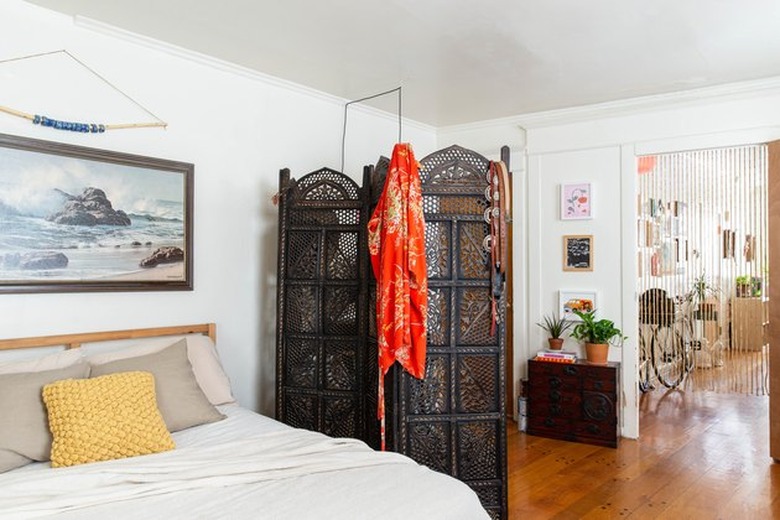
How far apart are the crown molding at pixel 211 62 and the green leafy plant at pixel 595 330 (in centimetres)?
232

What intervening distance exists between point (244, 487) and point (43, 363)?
50.0 inches

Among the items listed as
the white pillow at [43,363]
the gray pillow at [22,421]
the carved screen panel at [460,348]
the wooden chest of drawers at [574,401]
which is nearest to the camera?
the gray pillow at [22,421]

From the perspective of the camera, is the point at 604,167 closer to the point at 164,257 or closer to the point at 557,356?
the point at 557,356

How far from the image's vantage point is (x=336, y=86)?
4.00m

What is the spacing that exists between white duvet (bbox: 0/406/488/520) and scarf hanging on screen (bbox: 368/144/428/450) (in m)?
0.75

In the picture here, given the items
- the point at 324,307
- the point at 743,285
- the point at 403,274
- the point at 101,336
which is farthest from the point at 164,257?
the point at 743,285

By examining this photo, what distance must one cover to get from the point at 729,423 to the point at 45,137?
17.5 feet

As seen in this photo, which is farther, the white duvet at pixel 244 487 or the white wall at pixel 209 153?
the white wall at pixel 209 153

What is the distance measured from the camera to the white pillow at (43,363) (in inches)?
95.8

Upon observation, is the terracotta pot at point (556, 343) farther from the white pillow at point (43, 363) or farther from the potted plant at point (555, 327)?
the white pillow at point (43, 363)

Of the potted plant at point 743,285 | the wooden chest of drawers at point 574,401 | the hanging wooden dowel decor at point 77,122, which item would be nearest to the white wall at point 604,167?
the wooden chest of drawers at point 574,401

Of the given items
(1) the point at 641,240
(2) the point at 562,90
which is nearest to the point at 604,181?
(2) the point at 562,90

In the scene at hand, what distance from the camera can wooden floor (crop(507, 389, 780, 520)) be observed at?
3.02 m

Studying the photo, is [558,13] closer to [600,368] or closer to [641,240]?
[600,368]
